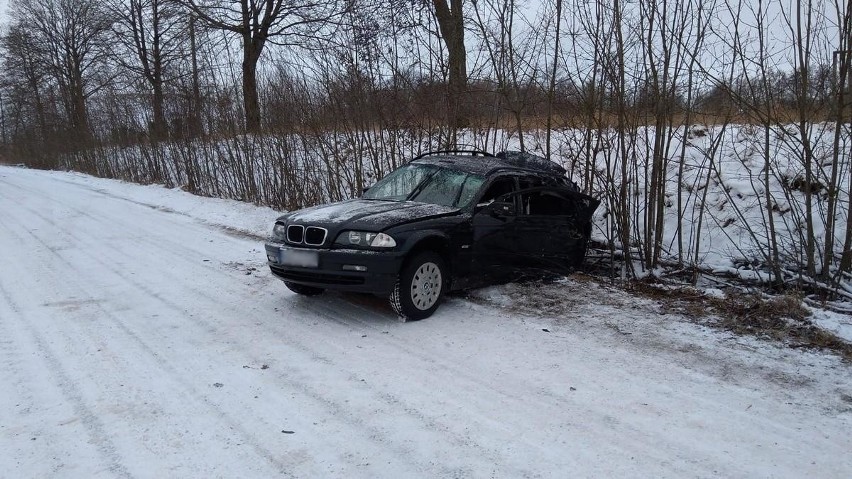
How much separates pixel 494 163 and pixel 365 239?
2.37 m

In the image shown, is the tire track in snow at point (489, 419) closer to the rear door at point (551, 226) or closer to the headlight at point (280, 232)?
the headlight at point (280, 232)

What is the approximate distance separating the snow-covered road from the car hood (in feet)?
3.18

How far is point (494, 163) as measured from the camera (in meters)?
7.54

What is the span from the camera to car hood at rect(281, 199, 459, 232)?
19.7 ft

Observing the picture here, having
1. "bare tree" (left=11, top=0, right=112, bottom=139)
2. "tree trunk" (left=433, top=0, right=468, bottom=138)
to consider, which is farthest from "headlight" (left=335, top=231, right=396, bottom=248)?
"bare tree" (left=11, top=0, right=112, bottom=139)

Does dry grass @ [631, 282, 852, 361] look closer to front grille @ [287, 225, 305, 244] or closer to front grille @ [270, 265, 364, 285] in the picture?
front grille @ [270, 265, 364, 285]

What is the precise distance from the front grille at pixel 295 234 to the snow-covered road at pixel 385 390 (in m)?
0.77

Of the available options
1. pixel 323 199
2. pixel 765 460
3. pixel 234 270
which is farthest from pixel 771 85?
pixel 323 199

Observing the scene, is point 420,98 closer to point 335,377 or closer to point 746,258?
point 746,258

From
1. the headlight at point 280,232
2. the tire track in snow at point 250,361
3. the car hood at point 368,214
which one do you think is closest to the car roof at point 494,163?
the car hood at point 368,214

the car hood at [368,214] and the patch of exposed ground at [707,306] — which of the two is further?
the car hood at [368,214]

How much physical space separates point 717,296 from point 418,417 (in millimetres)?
4428

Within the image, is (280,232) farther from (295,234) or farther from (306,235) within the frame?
(306,235)

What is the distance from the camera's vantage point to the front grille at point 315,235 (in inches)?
237
